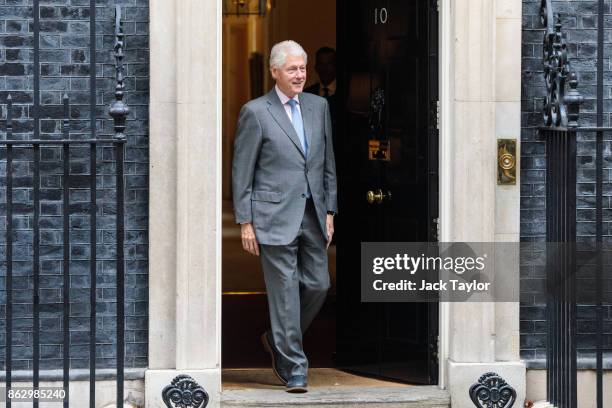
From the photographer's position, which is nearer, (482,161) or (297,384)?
(482,161)

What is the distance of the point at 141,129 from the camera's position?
742 centimetres

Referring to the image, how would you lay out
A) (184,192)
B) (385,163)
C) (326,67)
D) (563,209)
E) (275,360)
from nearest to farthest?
1. (563,209)
2. (184,192)
3. (275,360)
4. (385,163)
5. (326,67)

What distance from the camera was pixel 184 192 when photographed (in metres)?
7.34

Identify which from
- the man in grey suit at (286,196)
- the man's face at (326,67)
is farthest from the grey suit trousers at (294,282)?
the man's face at (326,67)

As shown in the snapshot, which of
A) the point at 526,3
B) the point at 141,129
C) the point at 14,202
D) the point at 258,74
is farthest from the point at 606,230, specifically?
the point at 258,74

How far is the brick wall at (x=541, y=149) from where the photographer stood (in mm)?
7582

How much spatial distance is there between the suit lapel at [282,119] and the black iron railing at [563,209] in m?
1.40

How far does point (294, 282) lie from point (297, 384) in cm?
58

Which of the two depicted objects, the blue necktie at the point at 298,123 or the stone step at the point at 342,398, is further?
the blue necktie at the point at 298,123

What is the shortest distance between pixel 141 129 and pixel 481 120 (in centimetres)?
190

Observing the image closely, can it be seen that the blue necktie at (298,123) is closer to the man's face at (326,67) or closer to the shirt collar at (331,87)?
the man's face at (326,67)

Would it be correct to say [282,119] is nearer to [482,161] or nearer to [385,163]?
[385,163]

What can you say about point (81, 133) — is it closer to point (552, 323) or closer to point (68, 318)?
point (68, 318)

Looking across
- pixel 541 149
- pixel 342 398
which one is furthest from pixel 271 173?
pixel 541 149
